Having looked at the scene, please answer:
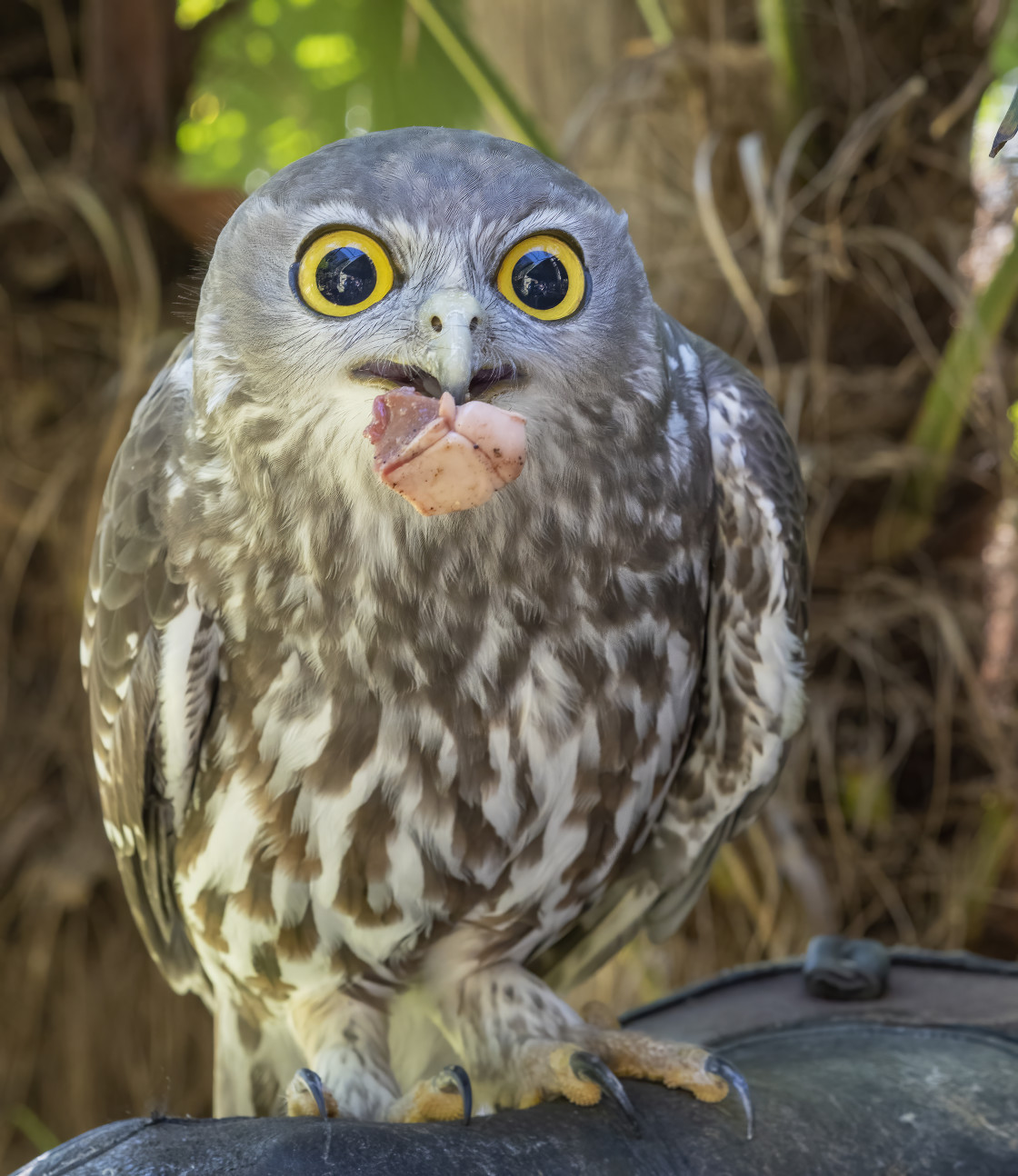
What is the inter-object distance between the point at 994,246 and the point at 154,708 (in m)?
2.30

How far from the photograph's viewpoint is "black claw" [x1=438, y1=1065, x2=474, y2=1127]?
1.74 metres

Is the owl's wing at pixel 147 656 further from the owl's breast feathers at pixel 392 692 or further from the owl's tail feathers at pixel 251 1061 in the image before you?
the owl's tail feathers at pixel 251 1061

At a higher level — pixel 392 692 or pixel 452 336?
pixel 452 336

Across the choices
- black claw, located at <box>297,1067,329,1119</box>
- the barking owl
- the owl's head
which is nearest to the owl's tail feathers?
the barking owl

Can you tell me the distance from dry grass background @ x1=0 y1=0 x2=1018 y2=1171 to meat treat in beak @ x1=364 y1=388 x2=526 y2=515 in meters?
1.50

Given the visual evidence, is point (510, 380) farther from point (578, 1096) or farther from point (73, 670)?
point (73, 670)

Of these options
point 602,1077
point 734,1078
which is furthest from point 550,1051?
point 734,1078

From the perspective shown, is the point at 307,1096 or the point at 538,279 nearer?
the point at 538,279

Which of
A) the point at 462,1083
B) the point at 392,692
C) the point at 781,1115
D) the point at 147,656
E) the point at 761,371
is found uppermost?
the point at 761,371

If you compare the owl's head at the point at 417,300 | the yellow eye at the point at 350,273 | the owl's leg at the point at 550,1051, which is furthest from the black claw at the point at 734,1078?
the yellow eye at the point at 350,273

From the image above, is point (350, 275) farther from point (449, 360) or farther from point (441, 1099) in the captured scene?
point (441, 1099)

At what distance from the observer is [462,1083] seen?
69.4 inches

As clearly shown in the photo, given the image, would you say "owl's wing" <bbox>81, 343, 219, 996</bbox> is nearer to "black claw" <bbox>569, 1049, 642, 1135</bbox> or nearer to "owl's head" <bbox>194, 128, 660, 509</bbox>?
"owl's head" <bbox>194, 128, 660, 509</bbox>

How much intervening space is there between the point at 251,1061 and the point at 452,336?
61.2 inches
